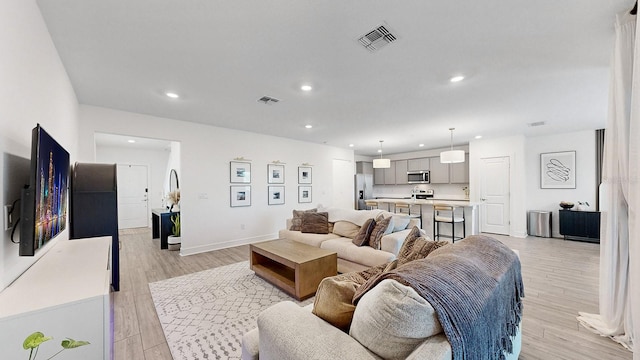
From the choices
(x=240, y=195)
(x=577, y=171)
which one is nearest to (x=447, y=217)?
(x=577, y=171)

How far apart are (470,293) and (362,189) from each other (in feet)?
25.7

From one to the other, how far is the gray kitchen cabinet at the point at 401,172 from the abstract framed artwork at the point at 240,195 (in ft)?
17.9

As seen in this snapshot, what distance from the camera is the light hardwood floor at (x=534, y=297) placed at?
1977 mm

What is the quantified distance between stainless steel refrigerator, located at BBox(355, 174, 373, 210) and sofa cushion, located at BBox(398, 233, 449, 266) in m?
6.66

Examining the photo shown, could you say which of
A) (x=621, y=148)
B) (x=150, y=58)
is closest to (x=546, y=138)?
(x=621, y=148)

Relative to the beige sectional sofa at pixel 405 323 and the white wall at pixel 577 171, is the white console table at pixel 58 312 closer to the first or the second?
the beige sectional sofa at pixel 405 323

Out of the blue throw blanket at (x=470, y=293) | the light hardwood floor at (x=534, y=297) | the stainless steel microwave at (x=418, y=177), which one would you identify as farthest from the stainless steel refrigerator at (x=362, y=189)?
the blue throw blanket at (x=470, y=293)

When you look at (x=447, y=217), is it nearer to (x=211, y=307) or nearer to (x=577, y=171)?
(x=577, y=171)

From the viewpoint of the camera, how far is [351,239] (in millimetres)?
3887

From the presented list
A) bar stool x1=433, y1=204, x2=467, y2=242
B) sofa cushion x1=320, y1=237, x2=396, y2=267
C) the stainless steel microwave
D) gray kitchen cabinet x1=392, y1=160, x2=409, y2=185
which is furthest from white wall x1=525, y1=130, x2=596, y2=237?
→ sofa cushion x1=320, y1=237, x2=396, y2=267

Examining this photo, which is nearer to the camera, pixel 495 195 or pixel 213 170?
pixel 213 170

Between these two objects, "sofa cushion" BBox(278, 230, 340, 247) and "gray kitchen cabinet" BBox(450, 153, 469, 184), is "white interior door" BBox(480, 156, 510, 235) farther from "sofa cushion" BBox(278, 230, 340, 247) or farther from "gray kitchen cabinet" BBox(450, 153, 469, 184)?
"sofa cushion" BBox(278, 230, 340, 247)

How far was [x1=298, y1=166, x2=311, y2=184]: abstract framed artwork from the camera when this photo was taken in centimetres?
671

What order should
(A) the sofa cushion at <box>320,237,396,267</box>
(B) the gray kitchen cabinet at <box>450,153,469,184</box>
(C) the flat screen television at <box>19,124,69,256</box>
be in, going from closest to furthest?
(C) the flat screen television at <box>19,124,69,256</box> < (A) the sofa cushion at <box>320,237,396,267</box> < (B) the gray kitchen cabinet at <box>450,153,469,184</box>
